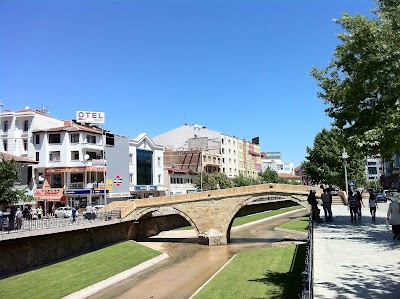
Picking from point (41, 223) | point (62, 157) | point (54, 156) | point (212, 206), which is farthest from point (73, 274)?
point (54, 156)

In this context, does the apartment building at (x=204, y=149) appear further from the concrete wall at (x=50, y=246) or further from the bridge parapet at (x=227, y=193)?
the concrete wall at (x=50, y=246)

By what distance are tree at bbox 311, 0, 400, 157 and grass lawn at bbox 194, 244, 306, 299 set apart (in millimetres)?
7570

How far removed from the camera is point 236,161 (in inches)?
3688

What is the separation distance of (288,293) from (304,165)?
52168 mm

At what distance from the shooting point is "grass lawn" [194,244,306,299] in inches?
690

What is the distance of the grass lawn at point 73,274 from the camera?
2109 centimetres

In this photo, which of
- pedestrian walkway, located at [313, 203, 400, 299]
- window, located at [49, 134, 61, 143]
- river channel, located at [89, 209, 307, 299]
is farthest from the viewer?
window, located at [49, 134, 61, 143]

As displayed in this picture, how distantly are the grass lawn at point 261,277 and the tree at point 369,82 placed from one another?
24.8 ft

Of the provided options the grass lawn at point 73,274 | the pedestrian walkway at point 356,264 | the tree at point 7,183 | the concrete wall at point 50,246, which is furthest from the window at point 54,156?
the pedestrian walkway at point 356,264

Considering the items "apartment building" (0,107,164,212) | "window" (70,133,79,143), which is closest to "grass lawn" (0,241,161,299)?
"apartment building" (0,107,164,212)

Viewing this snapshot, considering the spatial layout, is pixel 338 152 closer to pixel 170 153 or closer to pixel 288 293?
pixel 170 153

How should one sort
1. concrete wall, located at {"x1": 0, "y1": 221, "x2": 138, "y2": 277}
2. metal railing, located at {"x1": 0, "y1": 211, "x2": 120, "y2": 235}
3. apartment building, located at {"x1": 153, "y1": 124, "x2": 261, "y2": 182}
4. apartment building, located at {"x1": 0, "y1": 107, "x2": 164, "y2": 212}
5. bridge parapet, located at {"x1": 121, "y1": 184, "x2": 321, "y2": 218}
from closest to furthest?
concrete wall, located at {"x1": 0, "y1": 221, "x2": 138, "y2": 277}
metal railing, located at {"x1": 0, "y1": 211, "x2": 120, "y2": 235}
bridge parapet, located at {"x1": 121, "y1": 184, "x2": 321, "y2": 218}
apartment building, located at {"x1": 0, "y1": 107, "x2": 164, "y2": 212}
apartment building, located at {"x1": 153, "y1": 124, "x2": 261, "y2": 182}

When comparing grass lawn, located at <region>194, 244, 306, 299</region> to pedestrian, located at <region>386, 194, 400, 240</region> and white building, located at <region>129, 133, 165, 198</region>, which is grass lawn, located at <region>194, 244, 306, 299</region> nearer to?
pedestrian, located at <region>386, 194, 400, 240</region>

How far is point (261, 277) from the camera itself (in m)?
21.8
